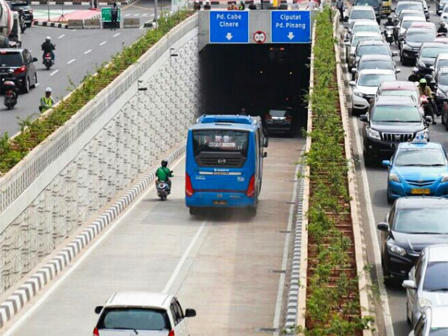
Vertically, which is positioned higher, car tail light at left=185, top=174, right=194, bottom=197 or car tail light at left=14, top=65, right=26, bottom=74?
car tail light at left=185, top=174, right=194, bottom=197

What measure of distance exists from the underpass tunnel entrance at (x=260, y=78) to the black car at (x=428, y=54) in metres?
19.1

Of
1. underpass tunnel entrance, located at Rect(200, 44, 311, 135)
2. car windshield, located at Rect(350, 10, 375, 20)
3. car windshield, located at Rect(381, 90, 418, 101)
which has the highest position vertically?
car windshield, located at Rect(381, 90, 418, 101)

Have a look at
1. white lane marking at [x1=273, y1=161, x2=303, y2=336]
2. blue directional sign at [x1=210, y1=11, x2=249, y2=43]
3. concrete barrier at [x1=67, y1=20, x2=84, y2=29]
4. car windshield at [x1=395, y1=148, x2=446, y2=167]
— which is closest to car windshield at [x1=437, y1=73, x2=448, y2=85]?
white lane marking at [x1=273, y1=161, x2=303, y2=336]

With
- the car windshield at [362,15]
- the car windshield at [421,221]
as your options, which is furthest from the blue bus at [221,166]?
the car windshield at [362,15]

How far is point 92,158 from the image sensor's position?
35438mm

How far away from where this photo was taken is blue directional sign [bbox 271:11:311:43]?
66.4 meters

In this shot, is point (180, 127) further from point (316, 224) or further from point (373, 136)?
point (316, 224)

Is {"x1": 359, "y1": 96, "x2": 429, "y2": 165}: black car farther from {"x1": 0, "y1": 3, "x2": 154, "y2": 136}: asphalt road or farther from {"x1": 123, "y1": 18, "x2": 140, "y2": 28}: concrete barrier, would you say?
{"x1": 123, "y1": 18, "x2": 140, "y2": 28}: concrete barrier

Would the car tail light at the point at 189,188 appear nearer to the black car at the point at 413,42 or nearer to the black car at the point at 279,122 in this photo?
the black car at the point at 413,42

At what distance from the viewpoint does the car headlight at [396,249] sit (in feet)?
76.9

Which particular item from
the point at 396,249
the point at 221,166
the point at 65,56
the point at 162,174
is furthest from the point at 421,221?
the point at 65,56

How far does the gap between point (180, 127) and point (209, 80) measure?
14.7 meters

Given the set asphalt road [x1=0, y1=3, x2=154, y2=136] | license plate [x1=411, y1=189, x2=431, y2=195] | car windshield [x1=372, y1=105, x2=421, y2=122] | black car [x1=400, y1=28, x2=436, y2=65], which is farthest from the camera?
black car [x1=400, y1=28, x2=436, y2=65]

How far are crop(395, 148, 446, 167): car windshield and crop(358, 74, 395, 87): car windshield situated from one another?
14.2 metres
